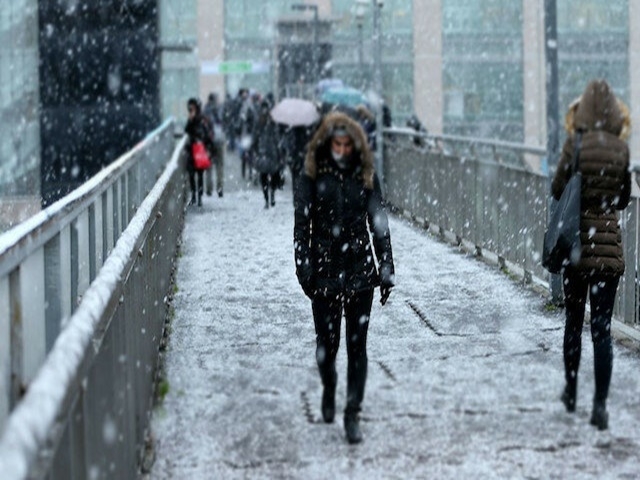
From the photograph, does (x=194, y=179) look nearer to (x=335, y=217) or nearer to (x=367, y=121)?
(x=367, y=121)

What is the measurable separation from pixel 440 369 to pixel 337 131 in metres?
2.39

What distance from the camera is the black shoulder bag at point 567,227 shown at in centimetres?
686

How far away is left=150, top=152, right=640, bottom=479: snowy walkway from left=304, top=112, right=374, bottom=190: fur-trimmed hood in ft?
4.14

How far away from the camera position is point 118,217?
36.7 ft

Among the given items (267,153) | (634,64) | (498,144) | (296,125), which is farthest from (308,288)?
(634,64)

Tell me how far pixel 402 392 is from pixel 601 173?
1764mm

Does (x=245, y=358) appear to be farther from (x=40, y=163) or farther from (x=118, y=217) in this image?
(x=40, y=163)

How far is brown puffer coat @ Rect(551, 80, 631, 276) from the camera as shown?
22.5ft

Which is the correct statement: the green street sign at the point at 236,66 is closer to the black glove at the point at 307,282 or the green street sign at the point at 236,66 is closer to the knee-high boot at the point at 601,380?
the knee-high boot at the point at 601,380

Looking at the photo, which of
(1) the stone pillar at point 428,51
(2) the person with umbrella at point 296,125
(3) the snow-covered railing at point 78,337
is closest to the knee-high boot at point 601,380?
(3) the snow-covered railing at point 78,337

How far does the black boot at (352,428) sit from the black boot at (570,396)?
120 cm

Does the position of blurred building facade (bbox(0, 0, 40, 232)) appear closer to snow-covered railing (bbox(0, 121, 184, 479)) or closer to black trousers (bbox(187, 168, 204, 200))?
black trousers (bbox(187, 168, 204, 200))

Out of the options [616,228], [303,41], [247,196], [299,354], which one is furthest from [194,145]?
[303,41]

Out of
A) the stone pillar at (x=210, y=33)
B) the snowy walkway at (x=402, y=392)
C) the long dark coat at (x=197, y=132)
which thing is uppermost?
the stone pillar at (x=210, y=33)
